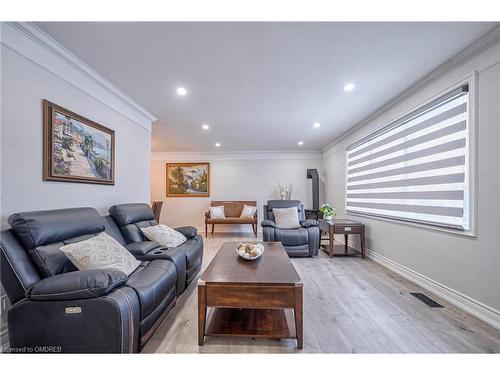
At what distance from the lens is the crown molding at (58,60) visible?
1635mm

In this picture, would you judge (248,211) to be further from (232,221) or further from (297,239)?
(297,239)

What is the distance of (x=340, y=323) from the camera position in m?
1.80

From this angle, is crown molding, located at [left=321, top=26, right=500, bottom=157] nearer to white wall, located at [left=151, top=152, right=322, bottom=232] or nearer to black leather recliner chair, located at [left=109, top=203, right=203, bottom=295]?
white wall, located at [left=151, top=152, right=322, bottom=232]

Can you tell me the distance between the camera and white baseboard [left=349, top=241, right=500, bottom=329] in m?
1.77

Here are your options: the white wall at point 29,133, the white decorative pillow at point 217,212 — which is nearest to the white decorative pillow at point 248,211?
the white decorative pillow at point 217,212

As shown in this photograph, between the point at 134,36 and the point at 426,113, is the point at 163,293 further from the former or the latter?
the point at 426,113

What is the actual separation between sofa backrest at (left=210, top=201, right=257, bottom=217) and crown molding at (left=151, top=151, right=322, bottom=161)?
137 centimetres

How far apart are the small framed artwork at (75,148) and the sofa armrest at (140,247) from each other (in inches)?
35.0

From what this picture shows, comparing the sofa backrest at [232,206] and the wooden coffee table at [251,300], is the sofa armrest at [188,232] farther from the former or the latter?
the sofa backrest at [232,206]

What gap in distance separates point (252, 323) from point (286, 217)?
2.66m

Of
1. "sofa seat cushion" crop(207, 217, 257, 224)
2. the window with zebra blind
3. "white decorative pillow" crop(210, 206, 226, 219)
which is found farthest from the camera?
"white decorative pillow" crop(210, 206, 226, 219)

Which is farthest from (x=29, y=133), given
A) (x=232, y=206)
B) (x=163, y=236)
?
(x=232, y=206)

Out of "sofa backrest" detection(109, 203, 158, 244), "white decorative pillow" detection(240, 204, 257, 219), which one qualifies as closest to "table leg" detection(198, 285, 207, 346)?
"sofa backrest" detection(109, 203, 158, 244)
